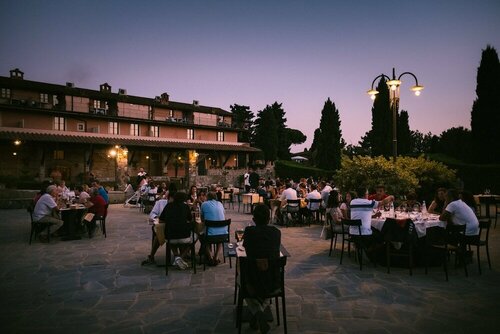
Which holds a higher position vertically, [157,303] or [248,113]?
[248,113]

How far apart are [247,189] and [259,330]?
13135mm

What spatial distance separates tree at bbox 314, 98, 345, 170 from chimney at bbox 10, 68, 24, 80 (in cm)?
3277

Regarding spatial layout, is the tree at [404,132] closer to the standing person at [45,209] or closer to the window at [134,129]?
the window at [134,129]

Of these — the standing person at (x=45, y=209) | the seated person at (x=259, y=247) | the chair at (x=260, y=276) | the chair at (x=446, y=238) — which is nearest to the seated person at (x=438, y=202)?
the chair at (x=446, y=238)

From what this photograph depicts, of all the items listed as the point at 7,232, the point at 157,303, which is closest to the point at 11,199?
the point at 7,232

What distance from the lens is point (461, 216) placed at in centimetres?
557

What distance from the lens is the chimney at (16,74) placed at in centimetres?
2981

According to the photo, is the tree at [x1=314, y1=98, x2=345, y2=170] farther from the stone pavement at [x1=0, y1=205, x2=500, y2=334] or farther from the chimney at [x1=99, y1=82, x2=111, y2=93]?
the stone pavement at [x1=0, y1=205, x2=500, y2=334]

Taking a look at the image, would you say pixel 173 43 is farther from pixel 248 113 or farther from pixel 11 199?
pixel 248 113

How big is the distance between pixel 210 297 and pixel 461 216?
482cm

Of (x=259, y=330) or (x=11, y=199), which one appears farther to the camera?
(x=11, y=199)

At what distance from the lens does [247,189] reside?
16.6 m

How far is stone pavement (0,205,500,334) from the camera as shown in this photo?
3.57 meters

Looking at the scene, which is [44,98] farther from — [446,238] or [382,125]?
[446,238]
